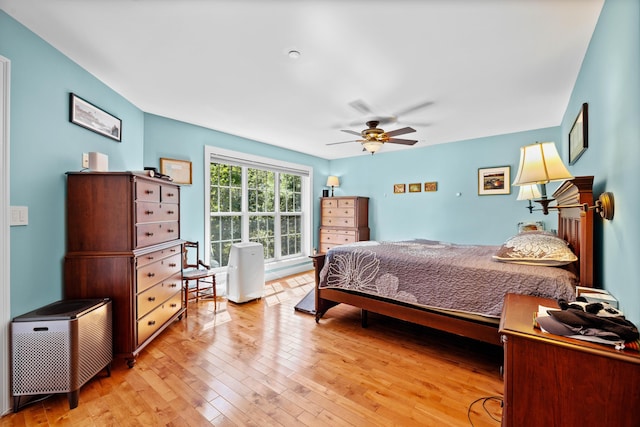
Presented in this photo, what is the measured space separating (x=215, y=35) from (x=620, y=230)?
2.56m

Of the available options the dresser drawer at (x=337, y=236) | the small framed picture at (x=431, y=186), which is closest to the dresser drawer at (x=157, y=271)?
the dresser drawer at (x=337, y=236)

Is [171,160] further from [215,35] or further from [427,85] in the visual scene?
[427,85]

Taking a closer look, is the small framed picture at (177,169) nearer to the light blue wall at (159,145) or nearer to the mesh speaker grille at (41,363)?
the light blue wall at (159,145)

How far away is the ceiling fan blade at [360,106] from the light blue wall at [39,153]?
2.50 m

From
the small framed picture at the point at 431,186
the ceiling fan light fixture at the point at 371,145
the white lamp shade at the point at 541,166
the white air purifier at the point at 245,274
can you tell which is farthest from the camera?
the small framed picture at the point at 431,186

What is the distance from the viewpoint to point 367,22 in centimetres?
170

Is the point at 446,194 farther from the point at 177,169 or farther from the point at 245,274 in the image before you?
the point at 177,169

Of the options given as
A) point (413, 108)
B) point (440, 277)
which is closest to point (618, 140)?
point (440, 277)

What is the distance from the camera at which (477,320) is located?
80.5 inches

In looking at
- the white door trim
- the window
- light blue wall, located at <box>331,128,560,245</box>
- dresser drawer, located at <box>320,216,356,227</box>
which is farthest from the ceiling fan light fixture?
A: the white door trim

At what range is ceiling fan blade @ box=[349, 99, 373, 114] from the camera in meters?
2.94

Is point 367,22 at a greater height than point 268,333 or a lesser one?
greater

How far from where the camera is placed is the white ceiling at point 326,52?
1.60 m

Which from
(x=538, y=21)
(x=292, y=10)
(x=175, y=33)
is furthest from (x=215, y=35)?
(x=538, y=21)
